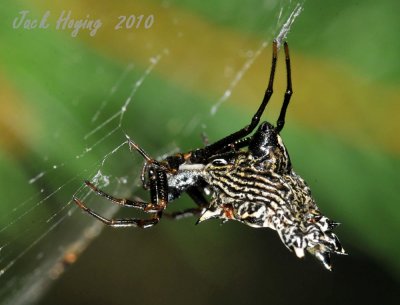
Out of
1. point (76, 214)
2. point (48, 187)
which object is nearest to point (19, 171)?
point (48, 187)

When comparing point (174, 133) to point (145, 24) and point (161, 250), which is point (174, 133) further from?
point (161, 250)

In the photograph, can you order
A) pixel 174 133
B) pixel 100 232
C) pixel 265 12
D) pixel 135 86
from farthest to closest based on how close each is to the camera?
pixel 100 232, pixel 174 133, pixel 265 12, pixel 135 86

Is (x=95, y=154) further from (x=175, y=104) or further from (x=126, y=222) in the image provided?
(x=175, y=104)

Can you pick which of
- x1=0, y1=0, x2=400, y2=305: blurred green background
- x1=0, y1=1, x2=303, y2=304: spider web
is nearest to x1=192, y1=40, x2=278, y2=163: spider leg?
x1=0, y1=1, x2=303, y2=304: spider web

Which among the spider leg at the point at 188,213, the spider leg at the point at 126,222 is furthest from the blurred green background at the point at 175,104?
the spider leg at the point at 188,213

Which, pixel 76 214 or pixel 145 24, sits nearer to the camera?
pixel 145 24

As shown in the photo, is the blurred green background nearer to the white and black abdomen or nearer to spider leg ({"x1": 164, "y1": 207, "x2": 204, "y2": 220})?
spider leg ({"x1": 164, "y1": 207, "x2": 204, "y2": 220})

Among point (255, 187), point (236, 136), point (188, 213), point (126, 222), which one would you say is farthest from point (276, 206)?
point (188, 213)
